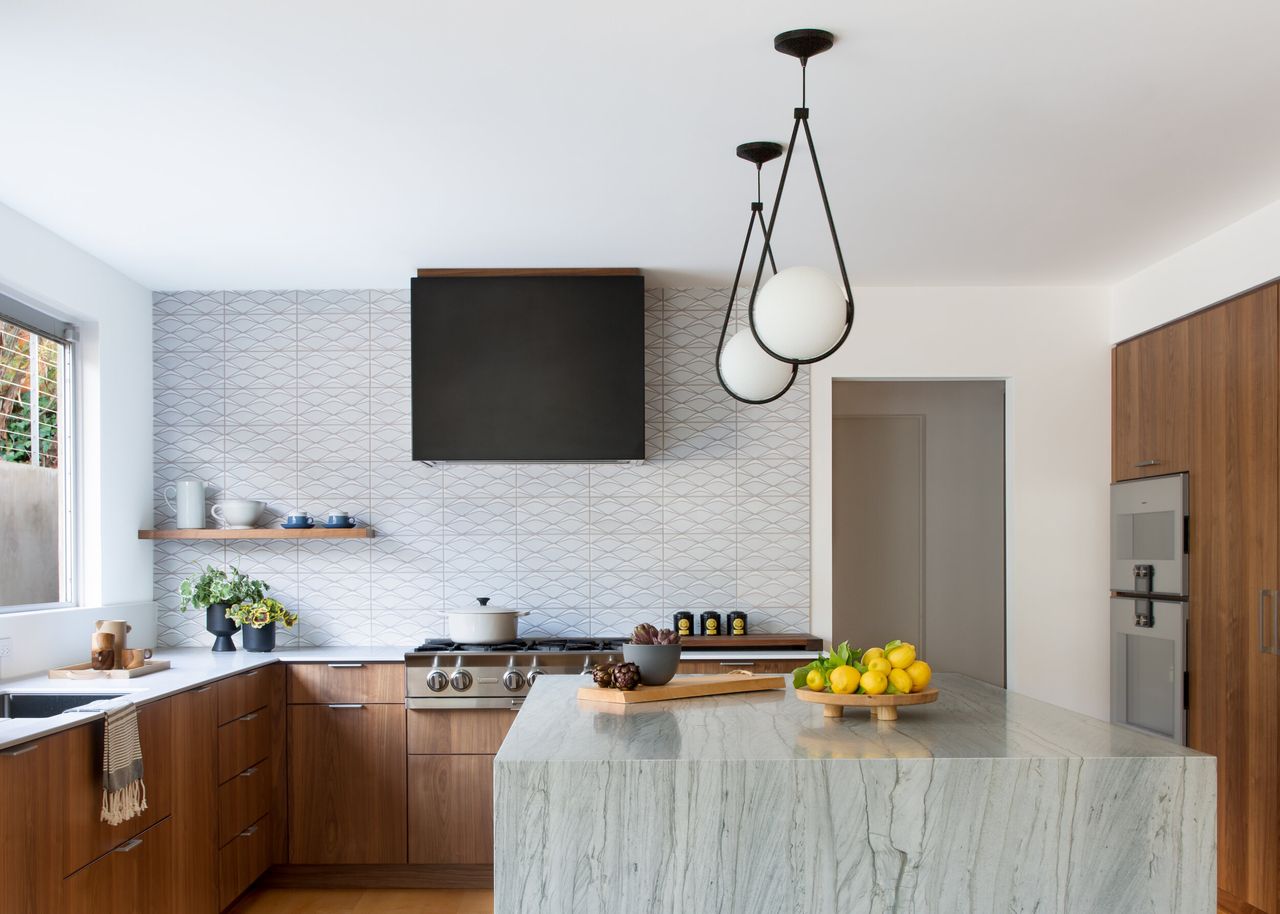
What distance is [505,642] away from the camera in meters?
4.80

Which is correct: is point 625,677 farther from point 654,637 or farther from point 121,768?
point 121,768

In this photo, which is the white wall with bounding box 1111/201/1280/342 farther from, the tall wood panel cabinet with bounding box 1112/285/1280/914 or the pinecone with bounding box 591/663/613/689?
the pinecone with bounding box 591/663/613/689

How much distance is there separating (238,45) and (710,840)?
207cm

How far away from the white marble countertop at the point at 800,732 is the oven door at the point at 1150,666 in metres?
1.83

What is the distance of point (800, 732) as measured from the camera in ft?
8.28

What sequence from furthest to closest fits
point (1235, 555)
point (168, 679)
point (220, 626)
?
point (220, 626)
point (1235, 555)
point (168, 679)

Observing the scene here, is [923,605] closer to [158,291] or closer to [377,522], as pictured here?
[377,522]

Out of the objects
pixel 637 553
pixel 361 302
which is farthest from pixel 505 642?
pixel 361 302

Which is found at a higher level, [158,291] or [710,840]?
[158,291]

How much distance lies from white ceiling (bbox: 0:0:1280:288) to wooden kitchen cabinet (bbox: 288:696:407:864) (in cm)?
190

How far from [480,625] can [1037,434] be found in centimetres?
268

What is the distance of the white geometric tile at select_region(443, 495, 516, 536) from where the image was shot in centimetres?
515

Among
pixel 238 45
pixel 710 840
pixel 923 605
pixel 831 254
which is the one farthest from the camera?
pixel 923 605

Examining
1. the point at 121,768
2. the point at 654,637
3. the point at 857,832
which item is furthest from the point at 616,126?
the point at 121,768
